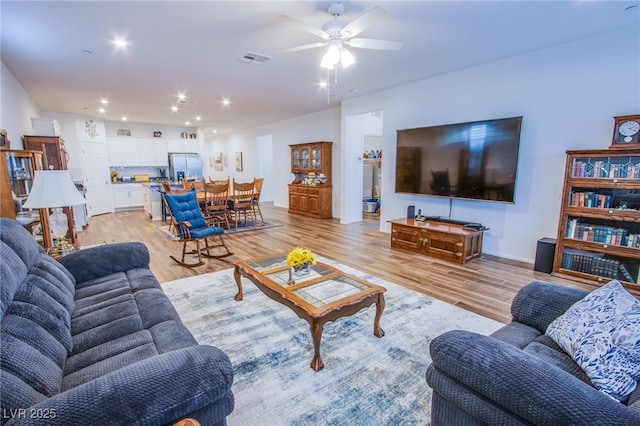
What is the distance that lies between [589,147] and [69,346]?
4.98 meters

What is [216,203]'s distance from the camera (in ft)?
20.4

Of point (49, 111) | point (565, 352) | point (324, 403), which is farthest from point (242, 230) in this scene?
point (49, 111)

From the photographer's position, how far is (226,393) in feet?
3.87

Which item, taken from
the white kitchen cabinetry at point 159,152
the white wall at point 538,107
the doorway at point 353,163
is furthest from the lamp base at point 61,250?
the white kitchen cabinetry at point 159,152

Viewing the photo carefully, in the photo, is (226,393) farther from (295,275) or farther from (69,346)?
(295,275)

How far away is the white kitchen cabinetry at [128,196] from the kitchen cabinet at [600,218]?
9.84 metres

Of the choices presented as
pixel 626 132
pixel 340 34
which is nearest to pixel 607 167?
pixel 626 132

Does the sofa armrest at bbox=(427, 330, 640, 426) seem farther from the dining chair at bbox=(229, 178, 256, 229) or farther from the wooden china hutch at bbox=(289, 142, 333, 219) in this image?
the wooden china hutch at bbox=(289, 142, 333, 219)

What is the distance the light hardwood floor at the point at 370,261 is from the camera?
3.16m

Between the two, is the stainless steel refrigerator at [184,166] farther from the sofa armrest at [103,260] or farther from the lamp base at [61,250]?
the sofa armrest at [103,260]

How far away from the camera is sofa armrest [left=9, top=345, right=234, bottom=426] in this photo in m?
0.88

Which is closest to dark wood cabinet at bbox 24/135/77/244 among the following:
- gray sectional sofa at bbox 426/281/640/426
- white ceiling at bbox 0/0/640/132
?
white ceiling at bbox 0/0/640/132

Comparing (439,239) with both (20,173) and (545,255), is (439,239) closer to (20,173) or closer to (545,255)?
(545,255)

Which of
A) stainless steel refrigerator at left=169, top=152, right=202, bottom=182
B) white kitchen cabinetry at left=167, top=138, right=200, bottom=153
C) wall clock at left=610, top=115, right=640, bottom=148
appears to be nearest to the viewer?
wall clock at left=610, top=115, right=640, bottom=148
